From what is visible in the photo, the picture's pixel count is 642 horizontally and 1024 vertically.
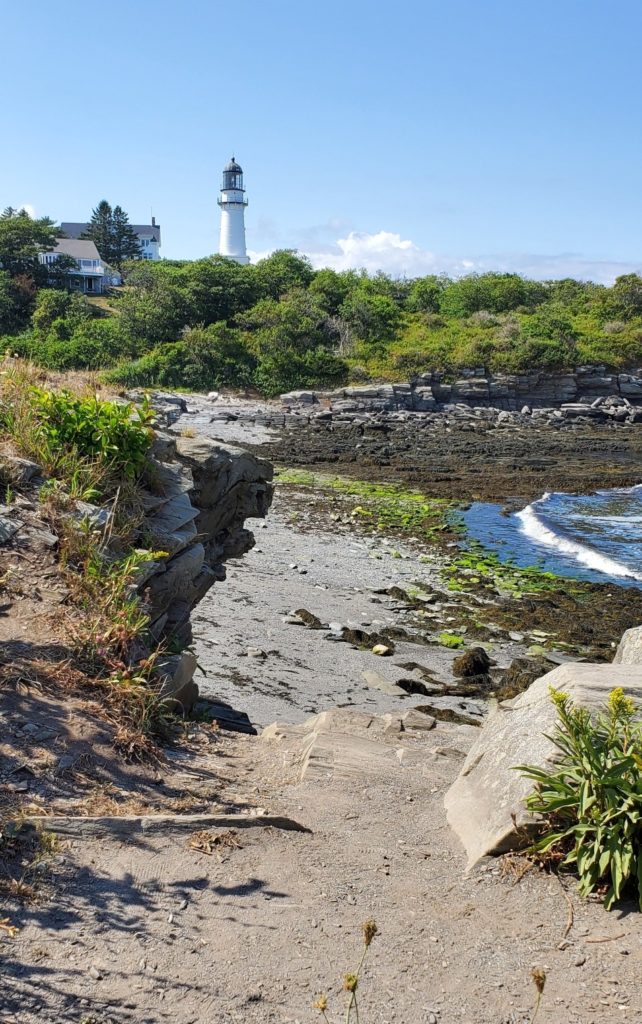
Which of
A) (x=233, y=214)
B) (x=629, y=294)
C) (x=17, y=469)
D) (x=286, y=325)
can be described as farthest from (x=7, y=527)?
(x=233, y=214)

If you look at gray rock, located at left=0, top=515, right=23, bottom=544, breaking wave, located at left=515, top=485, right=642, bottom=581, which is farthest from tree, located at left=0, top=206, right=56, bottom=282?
gray rock, located at left=0, top=515, right=23, bottom=544

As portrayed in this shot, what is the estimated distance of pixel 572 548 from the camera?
72.6 feet

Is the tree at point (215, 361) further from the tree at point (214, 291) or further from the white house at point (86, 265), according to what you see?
the white house at point (86, 265)

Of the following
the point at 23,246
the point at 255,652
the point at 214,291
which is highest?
the point at 23,246

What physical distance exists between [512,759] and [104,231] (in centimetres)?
9819

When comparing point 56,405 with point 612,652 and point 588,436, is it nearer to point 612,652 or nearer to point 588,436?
point 612,652

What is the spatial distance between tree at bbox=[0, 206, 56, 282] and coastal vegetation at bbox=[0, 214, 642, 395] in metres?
0.09

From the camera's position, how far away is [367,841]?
5.23 metres

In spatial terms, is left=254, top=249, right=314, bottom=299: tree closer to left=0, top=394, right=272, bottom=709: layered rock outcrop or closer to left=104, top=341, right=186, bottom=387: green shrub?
left=104, top=341, right=186, bottom=387: green shrub

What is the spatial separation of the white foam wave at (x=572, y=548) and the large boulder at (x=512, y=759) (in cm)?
1501

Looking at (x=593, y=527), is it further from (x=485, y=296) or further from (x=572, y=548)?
(x=485, y=296)

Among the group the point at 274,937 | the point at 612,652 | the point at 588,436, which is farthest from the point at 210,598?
the point at 588,436

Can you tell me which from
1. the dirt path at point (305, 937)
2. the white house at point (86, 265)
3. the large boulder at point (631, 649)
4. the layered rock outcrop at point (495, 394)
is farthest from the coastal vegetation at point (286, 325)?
the dirt path at point (305, 937)

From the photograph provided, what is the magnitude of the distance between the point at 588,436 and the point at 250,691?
128 ft
